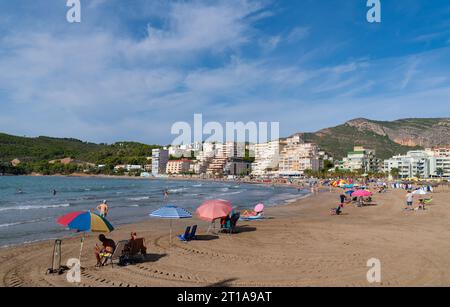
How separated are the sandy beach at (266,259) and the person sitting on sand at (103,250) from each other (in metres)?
0.28

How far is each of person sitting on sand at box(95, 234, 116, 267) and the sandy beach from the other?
0.28m

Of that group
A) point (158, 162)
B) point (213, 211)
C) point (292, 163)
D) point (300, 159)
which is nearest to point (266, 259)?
point (213, 211)

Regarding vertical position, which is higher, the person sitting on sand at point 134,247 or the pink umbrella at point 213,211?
the pink umbrella at point 213,211

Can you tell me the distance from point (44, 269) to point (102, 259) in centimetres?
130

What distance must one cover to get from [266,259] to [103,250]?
13.5ft

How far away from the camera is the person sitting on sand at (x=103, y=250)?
29.3 ft

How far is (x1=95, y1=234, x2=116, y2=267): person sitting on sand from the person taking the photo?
8.92m

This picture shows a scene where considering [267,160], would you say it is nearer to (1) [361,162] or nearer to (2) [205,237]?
(1) [361,162]

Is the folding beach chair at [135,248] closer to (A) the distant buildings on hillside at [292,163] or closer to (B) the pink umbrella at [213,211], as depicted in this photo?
(B) the pink umbrella at [213,211]

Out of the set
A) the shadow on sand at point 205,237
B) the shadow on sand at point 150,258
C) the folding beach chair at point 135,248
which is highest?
the folding beach chair at point 135,248

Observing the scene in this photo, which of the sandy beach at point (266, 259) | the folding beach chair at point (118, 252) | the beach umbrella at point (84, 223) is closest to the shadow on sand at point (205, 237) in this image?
the sandy beach at point (266, 259)
